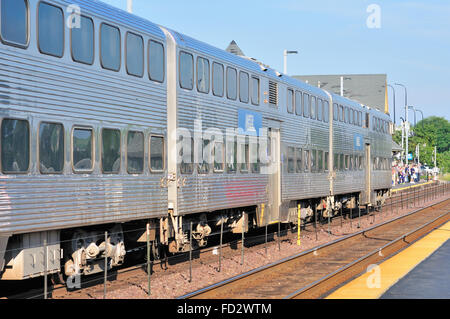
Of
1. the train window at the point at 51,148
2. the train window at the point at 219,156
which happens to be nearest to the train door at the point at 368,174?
the train window at the point at 219,156

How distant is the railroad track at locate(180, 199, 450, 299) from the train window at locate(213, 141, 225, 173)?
2.82m

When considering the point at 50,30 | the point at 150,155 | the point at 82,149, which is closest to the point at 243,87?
the point at 150,155

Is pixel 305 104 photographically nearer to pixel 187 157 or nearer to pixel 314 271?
pixel 314 271

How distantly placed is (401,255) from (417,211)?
17991mm

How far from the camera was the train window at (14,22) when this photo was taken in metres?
9.37

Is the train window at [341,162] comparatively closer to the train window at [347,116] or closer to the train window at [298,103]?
the train window at [347,116]

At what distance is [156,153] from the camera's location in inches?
532

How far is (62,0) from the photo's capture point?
10531 mm

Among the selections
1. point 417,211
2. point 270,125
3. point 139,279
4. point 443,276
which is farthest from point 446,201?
point 139,279

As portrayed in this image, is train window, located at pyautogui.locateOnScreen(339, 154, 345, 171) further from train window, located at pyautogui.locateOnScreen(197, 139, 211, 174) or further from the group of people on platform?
the group of people on platform

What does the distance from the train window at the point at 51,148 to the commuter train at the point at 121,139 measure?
0.02 m

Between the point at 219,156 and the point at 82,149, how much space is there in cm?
583
